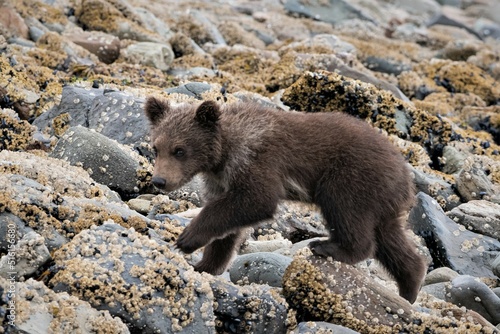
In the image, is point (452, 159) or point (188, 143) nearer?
point (188, 143)

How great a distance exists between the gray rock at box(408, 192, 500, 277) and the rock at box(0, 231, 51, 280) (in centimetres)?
518

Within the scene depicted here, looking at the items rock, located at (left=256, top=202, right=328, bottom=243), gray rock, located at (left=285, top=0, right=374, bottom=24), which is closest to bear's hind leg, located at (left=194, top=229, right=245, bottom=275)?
rock, located at (left=256, top=202, right=328, bottom=243)

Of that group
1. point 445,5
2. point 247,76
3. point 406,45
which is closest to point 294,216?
point 247,76

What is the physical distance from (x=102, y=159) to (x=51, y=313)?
3.81 m

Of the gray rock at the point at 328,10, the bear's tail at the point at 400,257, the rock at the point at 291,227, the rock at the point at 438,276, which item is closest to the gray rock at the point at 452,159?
the rock at the point at 438,276

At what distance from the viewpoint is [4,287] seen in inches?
199

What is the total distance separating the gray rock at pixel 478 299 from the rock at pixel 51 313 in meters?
3.76

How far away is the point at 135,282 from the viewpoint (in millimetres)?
5625

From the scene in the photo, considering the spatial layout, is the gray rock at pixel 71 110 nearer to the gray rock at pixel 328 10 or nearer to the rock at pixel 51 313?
the rock at pixel 51 313

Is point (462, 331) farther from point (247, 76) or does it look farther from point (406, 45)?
point (406, 45)

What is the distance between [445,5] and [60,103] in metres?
36.0

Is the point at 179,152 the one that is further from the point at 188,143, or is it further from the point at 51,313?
the point at 51,313

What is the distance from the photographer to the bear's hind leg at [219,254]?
7.03 meters

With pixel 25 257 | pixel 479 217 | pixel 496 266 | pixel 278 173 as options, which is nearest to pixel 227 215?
pixel 278 173
